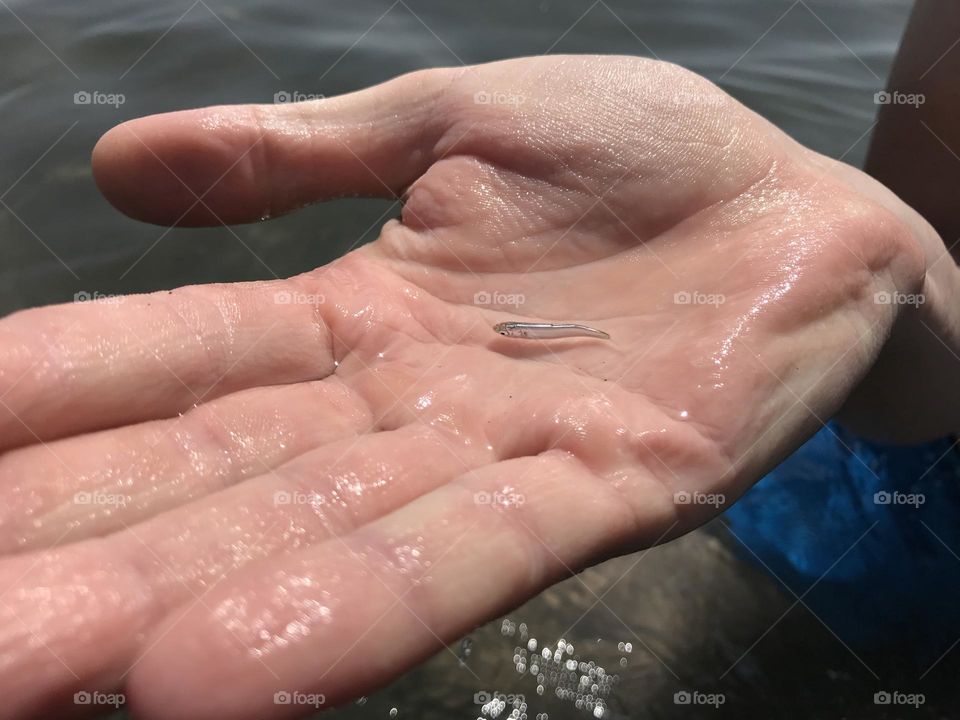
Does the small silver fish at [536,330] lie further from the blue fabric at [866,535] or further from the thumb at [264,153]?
the blue fabric at [866,535]

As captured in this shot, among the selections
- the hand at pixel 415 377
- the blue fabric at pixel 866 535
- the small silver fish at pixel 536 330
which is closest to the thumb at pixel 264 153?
the hand at pixel 415 377

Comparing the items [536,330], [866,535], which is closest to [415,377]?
[536,330]

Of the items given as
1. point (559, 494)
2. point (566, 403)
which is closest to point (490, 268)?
point (566, 403)

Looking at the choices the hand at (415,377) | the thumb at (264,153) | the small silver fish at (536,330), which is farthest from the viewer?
the thumb at (264,153)

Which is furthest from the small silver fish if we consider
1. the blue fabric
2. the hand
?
the blue fabric

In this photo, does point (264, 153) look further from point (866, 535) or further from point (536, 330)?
point (866, 535)

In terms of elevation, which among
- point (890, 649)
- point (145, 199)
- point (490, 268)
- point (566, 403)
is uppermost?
point (145, 199)

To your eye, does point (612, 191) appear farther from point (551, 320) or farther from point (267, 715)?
point (267, 715)
